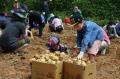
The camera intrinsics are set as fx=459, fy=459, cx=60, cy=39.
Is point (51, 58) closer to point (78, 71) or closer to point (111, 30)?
point (78, 71)

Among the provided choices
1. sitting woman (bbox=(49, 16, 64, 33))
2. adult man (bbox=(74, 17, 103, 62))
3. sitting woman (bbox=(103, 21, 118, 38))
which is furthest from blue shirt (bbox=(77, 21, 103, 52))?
sitting woman (bbox=(49, 16, 64, 33))

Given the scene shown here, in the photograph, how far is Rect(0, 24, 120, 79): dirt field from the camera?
1007cm

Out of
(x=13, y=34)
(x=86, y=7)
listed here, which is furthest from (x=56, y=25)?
(x=86, y=7)

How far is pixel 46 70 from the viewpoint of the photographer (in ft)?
28.4

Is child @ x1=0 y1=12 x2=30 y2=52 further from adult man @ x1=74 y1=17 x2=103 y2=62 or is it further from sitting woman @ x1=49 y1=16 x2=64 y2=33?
sitting woman @ x1=49 y1=16 x2=64 y2=33

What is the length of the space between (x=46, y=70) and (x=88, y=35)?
1.66m

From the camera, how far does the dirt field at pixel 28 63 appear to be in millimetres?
10070

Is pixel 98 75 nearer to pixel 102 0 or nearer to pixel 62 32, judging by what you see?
pixel 62 32

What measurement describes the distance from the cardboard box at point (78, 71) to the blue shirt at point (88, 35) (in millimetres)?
1189

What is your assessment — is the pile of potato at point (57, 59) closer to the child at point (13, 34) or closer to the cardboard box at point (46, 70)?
the cardboard box at point (46, 70)

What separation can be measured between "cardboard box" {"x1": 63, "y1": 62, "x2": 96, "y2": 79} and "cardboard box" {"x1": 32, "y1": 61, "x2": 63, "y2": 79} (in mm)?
114

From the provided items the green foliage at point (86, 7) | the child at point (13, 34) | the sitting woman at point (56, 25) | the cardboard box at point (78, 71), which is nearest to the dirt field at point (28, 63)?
the child at point (13, 34)

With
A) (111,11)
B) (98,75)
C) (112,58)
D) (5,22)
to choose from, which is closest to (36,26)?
(5,22)

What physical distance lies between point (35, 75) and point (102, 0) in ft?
58.1
